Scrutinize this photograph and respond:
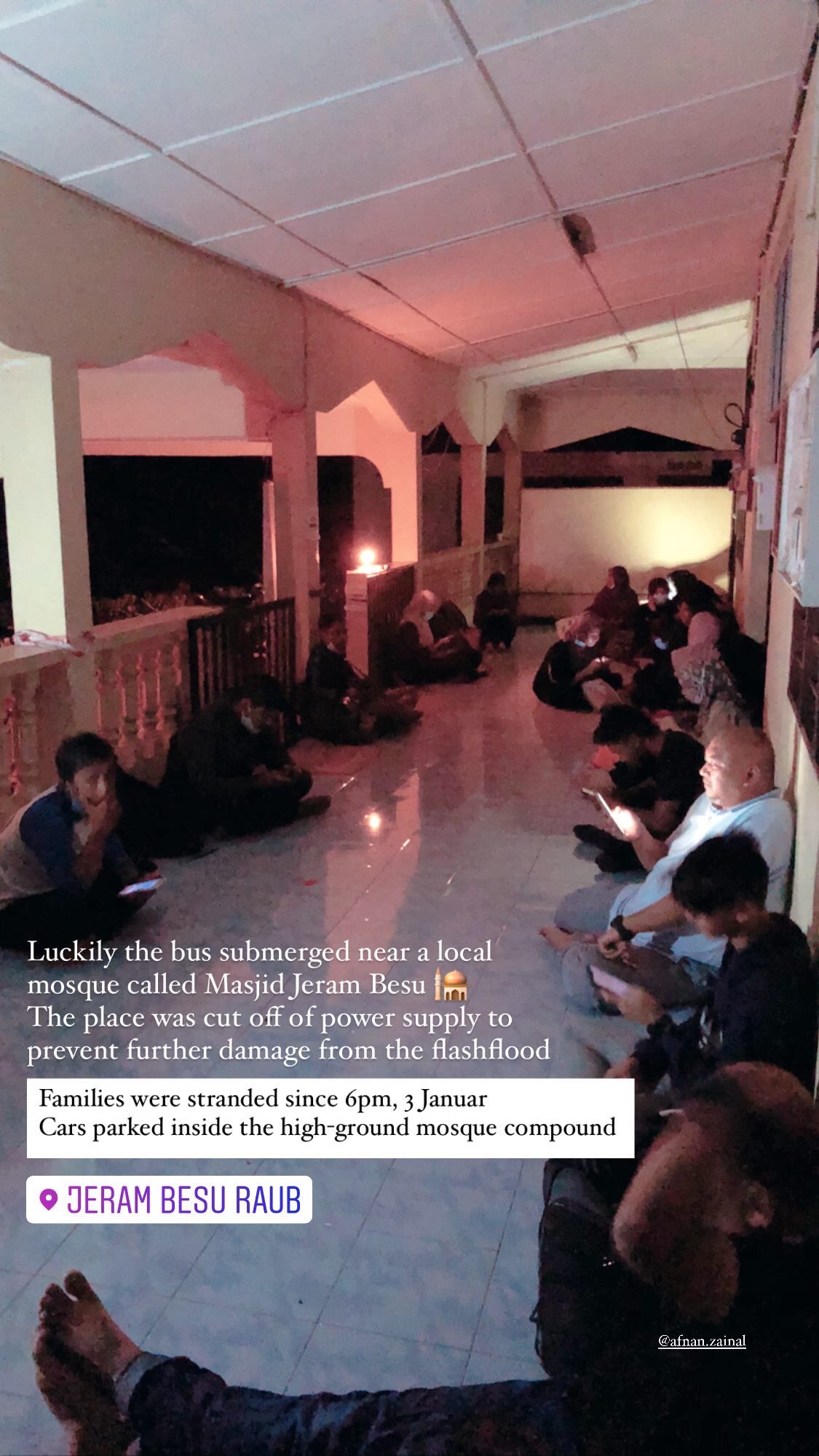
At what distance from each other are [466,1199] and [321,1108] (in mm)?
459

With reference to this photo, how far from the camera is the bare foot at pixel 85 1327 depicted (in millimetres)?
1649

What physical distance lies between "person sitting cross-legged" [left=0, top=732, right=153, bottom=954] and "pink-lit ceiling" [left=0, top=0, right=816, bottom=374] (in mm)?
1849

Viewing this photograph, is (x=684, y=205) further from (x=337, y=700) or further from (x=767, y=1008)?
(x=767, y=1008)

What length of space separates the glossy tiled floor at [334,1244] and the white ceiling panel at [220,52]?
8.29ft

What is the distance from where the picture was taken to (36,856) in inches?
126

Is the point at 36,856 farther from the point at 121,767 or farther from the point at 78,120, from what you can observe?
the point at 78,120

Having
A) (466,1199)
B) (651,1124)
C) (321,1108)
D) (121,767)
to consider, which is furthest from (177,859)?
(651,1124)

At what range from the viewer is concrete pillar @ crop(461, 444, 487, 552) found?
34.3 ft

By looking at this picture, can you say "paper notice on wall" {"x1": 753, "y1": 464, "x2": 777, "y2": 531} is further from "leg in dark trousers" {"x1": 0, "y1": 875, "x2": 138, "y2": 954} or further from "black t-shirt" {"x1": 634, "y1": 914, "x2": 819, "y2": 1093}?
"leg in dark trousers" {"x1": 0, "y1": 875, "x2": 138, "y2": 954}

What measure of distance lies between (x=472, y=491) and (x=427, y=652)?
3062mm

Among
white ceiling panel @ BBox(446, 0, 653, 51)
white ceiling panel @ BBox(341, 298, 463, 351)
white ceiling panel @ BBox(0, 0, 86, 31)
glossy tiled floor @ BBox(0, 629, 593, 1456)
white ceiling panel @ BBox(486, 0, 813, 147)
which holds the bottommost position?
glossy tiled floor @ BBox(0, 629, 593, 1456)

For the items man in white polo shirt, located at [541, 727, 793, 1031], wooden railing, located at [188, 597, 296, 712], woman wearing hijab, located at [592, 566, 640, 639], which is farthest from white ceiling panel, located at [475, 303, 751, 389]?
man in white polo shirt, located at [541, 727, 793, 1031]

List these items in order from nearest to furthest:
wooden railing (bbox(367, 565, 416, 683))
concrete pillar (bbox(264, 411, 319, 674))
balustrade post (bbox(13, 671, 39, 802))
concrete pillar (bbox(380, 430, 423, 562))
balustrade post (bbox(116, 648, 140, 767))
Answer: balustrade post (bbox(13, 671, 39, 802)) < balustrade post (bbox(116, 648, 140, 767)) < concrete pillar (bbox(264, 411, 319, 674)) < wooden railing (bbox(367, 565, 416, 683)) < concrete pillar (bbox(380, 430, 423, 562))

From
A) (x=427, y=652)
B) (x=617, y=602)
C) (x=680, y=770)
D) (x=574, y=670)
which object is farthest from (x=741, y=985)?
(x=617, y=602)
